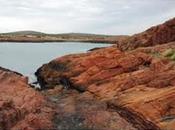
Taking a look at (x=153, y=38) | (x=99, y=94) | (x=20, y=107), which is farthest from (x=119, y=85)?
(x=153, y=38)

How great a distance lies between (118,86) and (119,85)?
10 centimetres

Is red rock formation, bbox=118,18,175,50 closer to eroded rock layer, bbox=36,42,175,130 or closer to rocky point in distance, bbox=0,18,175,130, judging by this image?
rocky point in distance, bbox=0,18,175,130

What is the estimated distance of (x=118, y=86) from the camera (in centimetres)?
3341

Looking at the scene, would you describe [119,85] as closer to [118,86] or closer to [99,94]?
[118,86]

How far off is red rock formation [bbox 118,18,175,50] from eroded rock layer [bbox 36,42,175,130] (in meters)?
4.84

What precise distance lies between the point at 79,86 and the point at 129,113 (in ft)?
29.6

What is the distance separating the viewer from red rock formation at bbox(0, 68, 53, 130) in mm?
27234

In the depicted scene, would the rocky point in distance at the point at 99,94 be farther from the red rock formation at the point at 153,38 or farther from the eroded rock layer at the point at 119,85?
the red rock formation at the point at 153,38

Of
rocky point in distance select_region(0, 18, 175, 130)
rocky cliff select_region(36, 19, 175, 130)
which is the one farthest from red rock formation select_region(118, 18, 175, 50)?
rocky point in distance select_region(0, 18, 175, 130)

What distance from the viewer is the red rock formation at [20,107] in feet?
89.4

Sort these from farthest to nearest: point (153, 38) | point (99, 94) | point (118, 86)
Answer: point (153, 38)
point (99, 94)
point (118, 86)

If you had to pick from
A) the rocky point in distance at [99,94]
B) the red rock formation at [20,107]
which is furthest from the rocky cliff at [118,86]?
the red rock formation at [20,107]

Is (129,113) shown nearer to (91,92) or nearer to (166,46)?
(91,92)

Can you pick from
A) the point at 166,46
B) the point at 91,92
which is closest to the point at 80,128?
the point at 91,92
